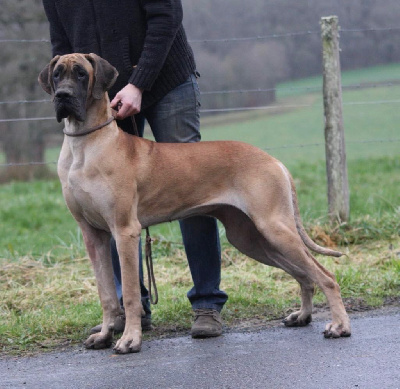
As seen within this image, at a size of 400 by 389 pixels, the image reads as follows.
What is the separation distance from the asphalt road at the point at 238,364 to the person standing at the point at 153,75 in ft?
1.06

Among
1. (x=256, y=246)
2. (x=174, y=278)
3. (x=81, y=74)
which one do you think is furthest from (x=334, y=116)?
(x=81, y=74)

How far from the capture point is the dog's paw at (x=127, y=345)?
13.5ft

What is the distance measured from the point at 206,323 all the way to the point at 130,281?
57cm

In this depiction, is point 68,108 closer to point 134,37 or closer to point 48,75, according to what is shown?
point 48,75

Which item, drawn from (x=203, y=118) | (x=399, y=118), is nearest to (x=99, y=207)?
(x=203, y=118)

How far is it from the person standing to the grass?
34 centimetres

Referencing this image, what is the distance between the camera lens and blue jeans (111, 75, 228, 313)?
15.1ft

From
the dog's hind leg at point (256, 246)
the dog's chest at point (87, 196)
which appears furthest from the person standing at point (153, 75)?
the dog's chest at point (87, 196)

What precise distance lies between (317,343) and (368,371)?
1.98ft

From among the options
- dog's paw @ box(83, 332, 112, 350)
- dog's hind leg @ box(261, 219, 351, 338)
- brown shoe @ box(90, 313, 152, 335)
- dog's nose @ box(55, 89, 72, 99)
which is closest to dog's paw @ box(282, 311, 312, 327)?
dog's hind leg @ box(261, 219, 351, 338)

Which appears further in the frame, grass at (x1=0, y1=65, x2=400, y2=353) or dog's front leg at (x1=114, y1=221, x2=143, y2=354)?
grass at (x1=0, y1=65, x2=400, y2=353)

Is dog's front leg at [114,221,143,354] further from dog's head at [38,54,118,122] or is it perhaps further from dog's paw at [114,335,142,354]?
dog's head at [38,54,118,122]

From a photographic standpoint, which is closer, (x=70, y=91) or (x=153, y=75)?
(x=70, y=91)

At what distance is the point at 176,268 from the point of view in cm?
620
